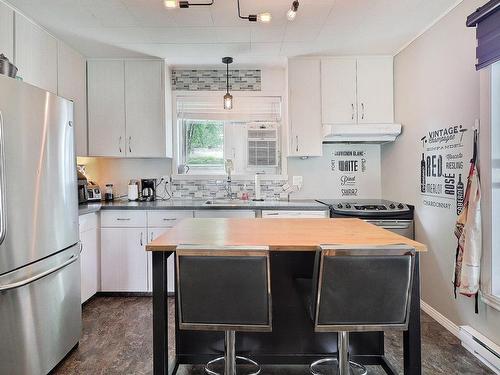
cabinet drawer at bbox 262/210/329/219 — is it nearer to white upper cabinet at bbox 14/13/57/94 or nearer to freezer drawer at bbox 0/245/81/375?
freezer drawer at bbox 0/245/81/375

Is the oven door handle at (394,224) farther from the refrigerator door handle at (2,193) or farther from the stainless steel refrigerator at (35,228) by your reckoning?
the refrigerator door handle at (2,193)

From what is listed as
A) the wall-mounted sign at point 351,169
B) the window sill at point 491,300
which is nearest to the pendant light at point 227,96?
the wall-mounted sign at point 351,169

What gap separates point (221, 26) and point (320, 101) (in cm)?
132

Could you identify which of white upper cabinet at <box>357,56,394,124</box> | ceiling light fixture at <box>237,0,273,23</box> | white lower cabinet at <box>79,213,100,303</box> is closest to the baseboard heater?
white upper cabinet at <box>357,56,394,124</box>

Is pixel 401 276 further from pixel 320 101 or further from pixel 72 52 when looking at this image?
pixel 72 52

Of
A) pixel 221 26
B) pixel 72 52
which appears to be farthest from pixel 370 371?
pixel 72 52

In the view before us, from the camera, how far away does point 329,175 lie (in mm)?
3807

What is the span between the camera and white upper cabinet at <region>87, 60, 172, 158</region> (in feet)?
11.2

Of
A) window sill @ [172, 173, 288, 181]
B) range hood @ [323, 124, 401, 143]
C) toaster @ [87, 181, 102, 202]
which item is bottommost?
toaster @ [87, 181, 102, 202]

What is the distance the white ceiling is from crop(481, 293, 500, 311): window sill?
2.09 metres

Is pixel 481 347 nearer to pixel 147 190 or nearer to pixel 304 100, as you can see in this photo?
pixel 304 100

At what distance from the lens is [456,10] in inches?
92.7

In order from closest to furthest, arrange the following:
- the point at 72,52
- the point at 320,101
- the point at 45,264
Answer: the point at 45,264 → the point at 72,52 → the point at 320,101

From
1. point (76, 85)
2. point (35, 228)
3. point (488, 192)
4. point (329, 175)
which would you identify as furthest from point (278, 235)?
point (76, 85)
